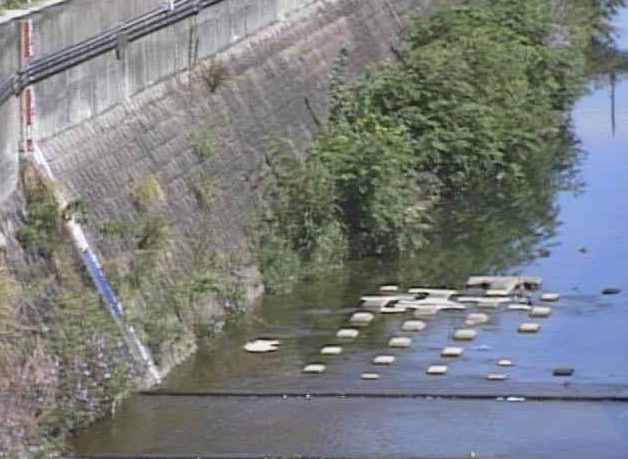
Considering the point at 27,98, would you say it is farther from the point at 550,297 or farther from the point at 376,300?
the point at 550,297

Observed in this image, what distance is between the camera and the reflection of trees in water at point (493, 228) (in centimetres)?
2177

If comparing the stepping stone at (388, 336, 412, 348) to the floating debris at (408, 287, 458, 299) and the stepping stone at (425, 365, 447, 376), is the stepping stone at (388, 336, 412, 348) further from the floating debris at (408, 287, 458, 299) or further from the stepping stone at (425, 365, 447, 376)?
the floating debris at (408, 287, 458, 299)

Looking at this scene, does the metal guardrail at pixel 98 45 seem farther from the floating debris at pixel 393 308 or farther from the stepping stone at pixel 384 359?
the stepping stone at pixel 384 359

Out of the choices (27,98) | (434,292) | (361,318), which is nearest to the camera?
(27,98)

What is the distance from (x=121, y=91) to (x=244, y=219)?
230 centimetres

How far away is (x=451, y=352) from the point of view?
56.6 ft

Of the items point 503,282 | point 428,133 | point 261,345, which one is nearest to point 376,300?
point 503,282

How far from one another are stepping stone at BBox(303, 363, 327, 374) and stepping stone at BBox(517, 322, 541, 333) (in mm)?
2360

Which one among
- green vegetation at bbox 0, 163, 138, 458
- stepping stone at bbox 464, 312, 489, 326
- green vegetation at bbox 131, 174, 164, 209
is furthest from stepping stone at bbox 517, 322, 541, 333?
green vegetation at bbox 0, 163, 138, 458

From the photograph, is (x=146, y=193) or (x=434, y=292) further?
(x=434, y=292)

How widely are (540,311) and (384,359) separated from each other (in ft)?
8.76

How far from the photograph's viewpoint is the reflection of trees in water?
71.4 ft

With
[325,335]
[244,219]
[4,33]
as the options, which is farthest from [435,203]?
[4,33]

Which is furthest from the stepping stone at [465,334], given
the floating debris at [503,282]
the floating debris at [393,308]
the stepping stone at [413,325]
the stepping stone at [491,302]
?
the floating debris at [503,282]
